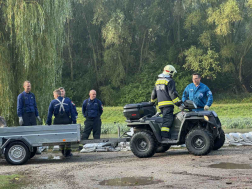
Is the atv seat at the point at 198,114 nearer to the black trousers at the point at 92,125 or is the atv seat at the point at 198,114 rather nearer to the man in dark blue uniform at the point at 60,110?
the man in dark blue uniform at the point at 60,110

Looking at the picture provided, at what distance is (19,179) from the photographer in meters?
8.33

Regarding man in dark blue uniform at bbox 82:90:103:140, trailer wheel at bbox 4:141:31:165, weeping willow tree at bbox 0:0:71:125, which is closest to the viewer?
trailer wheel at bbox 4:141:31:165

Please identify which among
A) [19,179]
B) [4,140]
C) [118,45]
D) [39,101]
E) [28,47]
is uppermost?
[118,45]

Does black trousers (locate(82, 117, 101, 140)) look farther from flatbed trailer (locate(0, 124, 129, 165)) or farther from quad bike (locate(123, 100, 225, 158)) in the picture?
flatbed trailer (locate(0, 124, 129, 165))

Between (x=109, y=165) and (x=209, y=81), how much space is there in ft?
116

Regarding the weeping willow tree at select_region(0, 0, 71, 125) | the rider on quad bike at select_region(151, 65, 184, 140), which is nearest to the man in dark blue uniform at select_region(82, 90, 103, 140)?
the rider on quad bike at select_region(151, 65, 184, 140)

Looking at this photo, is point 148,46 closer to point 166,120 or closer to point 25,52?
point 25,52

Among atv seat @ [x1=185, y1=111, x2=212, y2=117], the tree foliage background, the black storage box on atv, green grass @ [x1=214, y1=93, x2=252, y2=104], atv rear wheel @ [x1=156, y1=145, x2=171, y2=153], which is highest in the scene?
the tree foliage background

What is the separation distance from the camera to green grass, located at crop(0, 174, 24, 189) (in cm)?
757

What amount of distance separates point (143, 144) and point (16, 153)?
3.16 metres

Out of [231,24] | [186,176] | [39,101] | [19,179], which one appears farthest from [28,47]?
[231,24]

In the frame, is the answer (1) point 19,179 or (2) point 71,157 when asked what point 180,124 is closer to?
(2) point 71,157

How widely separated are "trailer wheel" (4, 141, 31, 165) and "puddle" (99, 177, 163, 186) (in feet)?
11.6

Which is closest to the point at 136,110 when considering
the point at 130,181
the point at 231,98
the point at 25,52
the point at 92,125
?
the point at 92,125
